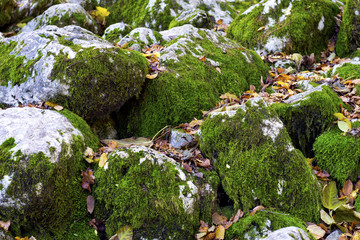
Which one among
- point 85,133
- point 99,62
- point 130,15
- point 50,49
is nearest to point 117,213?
point 85,133

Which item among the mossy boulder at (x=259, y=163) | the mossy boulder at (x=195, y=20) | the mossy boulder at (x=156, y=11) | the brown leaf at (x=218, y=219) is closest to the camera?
the brown leaf at (x=218, y=219)

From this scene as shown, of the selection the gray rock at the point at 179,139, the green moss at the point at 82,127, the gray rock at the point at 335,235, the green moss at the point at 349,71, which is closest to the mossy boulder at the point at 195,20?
the green moss at the point at 349,71

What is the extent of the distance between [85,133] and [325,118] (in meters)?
3.41

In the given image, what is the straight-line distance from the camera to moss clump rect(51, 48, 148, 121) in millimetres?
4586

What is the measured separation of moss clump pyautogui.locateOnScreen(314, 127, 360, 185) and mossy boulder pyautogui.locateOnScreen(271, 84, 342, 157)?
16 centimetres

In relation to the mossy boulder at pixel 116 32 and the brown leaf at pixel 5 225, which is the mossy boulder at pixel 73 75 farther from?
the mossy boulder at pixel 116 32

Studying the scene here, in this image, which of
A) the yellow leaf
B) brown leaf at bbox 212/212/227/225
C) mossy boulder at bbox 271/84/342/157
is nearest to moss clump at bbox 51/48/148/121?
the yellow leaf

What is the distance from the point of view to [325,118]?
477 cm

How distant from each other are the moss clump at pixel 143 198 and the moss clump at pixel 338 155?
2.07 meters

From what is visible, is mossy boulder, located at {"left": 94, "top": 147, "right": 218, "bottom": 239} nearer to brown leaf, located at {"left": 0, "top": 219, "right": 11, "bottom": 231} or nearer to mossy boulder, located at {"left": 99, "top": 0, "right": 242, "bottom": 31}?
brown leaf, located at {"left": 0, "top": 219, "right": 11, "bottom": 231}

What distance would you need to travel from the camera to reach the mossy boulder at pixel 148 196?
11.3ft

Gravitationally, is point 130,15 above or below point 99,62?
below

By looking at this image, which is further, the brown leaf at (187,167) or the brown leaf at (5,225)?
the brown leaf at (187,167)

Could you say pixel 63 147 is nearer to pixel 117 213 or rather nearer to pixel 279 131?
pixel 117 213
